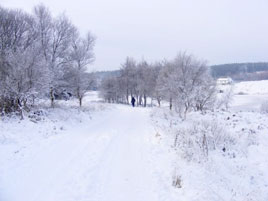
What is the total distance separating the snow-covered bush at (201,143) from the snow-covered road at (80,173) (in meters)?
1.35

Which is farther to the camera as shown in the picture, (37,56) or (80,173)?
(37,56)

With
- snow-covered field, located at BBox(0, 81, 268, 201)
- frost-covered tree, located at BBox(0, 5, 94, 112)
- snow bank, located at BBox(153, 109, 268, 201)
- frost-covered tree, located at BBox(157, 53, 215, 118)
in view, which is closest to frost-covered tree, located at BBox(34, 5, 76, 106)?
frost-covered tree, located at BBox(0, 5, 94, 112)

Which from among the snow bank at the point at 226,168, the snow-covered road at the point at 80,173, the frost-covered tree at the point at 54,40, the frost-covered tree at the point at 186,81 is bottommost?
the snow bank at the point at 226,168

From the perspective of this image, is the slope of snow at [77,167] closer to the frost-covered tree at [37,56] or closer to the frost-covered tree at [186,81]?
the frost-covered tree at [37,56]

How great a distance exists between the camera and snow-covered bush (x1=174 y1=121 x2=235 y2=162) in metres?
6.89

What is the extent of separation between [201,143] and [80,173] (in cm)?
565

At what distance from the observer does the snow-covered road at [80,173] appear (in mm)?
4074

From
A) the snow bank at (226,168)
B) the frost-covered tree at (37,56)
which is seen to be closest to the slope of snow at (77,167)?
the snow bank at (226,168)

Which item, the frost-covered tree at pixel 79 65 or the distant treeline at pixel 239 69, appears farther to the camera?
the distant treeline at pixel 239 69

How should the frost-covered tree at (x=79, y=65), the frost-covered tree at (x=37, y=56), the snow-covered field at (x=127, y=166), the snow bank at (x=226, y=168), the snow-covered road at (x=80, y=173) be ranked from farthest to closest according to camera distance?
the frost-covered tree at (x=79, y=65) < the frost-covered tree at (x=37, y=56) < the snow bank at (x=226, y=168) < the snow-covered field at (x=127, y=166) < the snow-covered road at (x=80, y=173)

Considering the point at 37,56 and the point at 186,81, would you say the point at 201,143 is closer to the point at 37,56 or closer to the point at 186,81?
the point at 186,81

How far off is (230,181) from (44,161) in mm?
5994

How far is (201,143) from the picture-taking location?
27.6ft

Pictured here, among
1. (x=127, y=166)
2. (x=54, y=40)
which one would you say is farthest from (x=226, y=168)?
(x=54, y=40)
